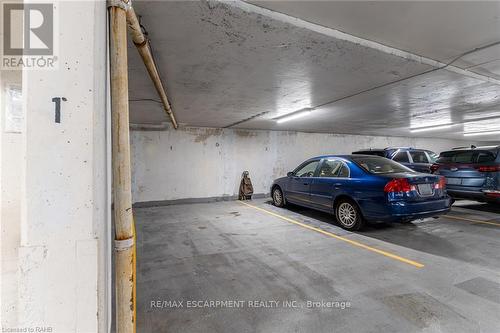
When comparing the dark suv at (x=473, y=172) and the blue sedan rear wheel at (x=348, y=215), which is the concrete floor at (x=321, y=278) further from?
the dark suv at (x=473, y=172)

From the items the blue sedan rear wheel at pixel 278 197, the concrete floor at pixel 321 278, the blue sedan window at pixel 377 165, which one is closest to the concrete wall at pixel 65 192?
the concrete floor at pixel 321 278

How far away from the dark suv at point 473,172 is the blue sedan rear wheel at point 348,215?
9.91 feet

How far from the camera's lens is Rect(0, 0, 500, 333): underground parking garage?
1.20 metres

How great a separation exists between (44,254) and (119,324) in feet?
1.92

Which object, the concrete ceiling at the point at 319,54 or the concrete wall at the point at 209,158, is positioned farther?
the concrete wall at the point at 209,158

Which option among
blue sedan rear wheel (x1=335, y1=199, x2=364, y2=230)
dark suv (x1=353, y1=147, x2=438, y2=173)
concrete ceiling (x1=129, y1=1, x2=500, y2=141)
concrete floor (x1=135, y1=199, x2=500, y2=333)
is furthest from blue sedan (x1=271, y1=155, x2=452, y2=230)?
dark suv (x1=353, y1=147, x2=438, y2=173)

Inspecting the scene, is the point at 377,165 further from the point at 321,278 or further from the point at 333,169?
the point at 321,278

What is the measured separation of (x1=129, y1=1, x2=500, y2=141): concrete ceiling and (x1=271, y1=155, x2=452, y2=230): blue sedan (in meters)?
1.36

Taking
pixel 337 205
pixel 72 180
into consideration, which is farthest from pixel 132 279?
pixel 337 205

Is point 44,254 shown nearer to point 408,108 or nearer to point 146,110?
point 146,110

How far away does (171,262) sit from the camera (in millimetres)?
3396

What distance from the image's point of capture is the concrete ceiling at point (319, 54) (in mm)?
2074

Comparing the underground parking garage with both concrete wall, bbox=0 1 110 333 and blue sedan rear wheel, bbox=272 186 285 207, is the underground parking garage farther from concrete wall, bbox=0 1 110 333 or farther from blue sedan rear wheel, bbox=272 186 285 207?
blue sedan rear wheel, bbox=272 186 285 207

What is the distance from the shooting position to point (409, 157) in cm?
728
